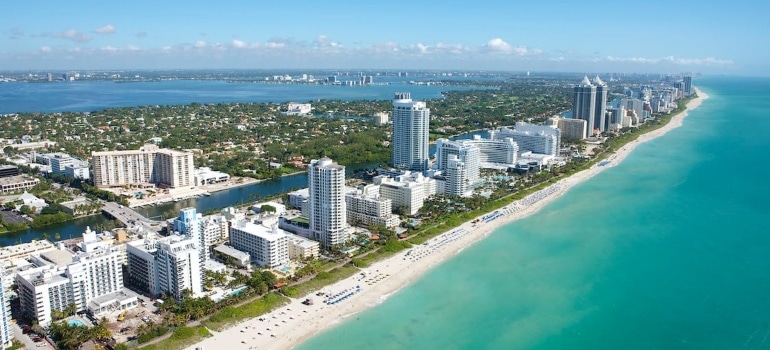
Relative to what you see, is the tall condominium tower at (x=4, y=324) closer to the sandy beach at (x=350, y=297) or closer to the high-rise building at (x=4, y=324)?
the high-rise building at (x=4, y=324)

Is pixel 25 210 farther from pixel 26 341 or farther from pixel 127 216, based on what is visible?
pixel 26 341

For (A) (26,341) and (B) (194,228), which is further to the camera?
(B) (194,228)

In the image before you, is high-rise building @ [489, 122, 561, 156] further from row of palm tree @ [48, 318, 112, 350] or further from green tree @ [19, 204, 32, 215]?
row of palm tree @ [48, 318, 112, 350]

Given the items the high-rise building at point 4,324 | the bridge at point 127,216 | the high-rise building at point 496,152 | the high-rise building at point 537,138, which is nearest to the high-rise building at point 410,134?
the high-rise building at point 496,152

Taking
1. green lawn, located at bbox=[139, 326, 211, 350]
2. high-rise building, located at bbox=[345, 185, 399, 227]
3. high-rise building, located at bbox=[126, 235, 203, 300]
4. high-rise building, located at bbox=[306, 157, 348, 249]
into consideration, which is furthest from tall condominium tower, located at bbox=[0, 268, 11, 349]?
high-rise building, located at bbox=[345, 185, 399, 227]

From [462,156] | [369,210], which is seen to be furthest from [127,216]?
[462,156]

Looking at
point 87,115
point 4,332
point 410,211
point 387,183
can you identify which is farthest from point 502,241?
point 87,115
